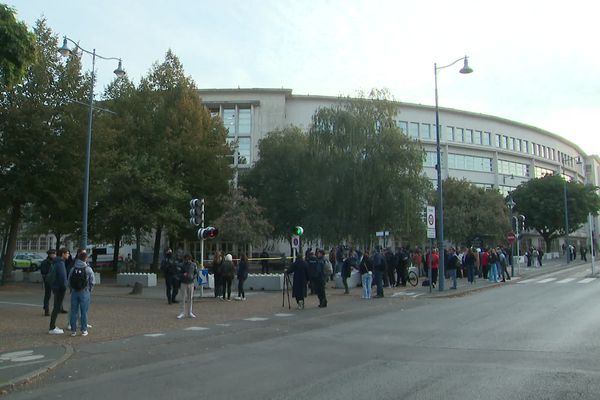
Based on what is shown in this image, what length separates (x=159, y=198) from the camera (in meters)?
32.8

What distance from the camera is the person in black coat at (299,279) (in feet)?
54.4

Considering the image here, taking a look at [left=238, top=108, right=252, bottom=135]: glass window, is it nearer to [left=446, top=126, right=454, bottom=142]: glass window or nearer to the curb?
[left=446, top=126, right=454, bottom=142]: glass window

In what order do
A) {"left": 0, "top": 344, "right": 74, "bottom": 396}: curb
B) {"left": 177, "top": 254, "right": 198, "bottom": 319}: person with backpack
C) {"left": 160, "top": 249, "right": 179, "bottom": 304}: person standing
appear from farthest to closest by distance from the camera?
1. {"left": 160, "top": 249, "right": 179, "bottom": 304}: person standing
2. {"left": 177, "top": 254, "right": 198, "bottom": 319}: person with backpack
3. {"left": 0, "top": 344, "right": 74, "bottom": 396}: curb

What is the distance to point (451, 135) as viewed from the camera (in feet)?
253

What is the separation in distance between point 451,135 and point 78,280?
71.3 meters

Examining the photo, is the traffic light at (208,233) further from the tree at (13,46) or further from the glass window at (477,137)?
the glass window at (477,137)

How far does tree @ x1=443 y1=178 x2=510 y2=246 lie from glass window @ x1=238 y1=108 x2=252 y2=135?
79.3 ft

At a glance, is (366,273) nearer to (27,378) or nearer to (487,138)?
(27,378)

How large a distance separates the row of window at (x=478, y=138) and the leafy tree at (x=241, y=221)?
34933 mm

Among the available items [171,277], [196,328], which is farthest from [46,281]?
[171,277]

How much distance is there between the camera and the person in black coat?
54.4ft

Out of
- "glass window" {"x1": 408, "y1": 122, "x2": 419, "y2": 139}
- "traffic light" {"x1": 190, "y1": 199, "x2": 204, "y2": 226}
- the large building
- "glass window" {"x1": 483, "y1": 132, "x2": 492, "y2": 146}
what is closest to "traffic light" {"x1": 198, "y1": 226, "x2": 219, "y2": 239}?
"traffic light" {"x1": 190, "y1": 199, "x2": 204, "y2": 226}

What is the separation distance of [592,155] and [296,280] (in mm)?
119252

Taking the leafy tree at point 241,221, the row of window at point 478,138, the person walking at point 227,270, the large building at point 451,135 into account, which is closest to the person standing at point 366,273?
the person walking at point 227,270
